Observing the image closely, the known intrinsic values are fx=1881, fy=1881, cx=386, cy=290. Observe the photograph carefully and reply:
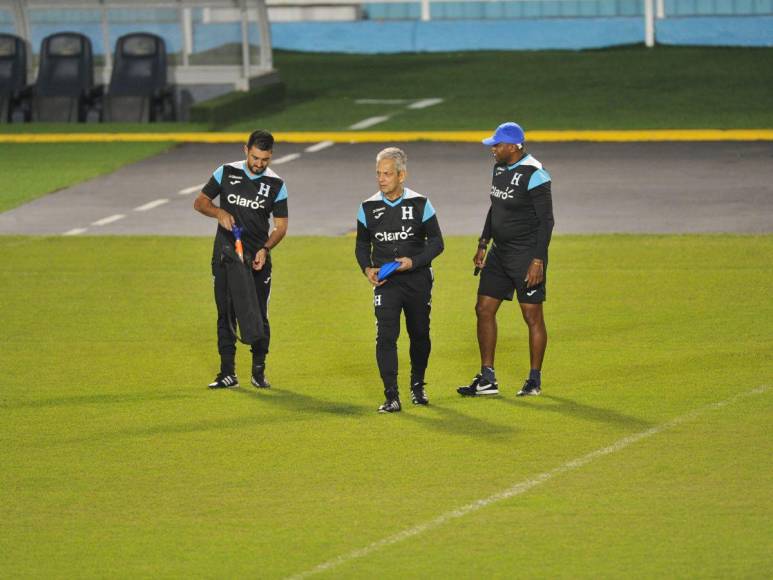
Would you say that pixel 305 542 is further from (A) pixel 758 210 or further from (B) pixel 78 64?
(B) pixel 78 64

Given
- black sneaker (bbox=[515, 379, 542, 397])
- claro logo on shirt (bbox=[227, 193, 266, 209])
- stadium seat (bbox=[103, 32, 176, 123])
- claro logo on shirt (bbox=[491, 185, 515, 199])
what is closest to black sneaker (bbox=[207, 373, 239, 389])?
claro logo on shirt (bbox=[227, 193, 266, 209])

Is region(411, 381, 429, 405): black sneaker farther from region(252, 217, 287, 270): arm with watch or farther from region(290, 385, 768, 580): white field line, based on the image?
region(290, 385, 768, 580): white field line

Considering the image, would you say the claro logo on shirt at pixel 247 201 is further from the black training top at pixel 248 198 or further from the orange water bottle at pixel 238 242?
the orange water bottle at pixel 238 242

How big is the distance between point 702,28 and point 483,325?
2847 cm

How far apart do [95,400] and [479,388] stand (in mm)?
2723

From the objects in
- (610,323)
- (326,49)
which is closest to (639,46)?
(326,49)

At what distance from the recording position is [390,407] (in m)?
12.7

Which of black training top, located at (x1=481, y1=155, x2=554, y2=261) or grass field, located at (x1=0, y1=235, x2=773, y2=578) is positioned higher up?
black training top, located at (x1=481, y1=155, x2=554, y2=261)

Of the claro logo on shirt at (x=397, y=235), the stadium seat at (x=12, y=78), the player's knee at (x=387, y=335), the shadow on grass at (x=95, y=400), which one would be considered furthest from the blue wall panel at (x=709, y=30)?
the player's knee at (x=387, y=335)

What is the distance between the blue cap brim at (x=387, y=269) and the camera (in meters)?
12.4

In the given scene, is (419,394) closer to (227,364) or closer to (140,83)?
(227,364)

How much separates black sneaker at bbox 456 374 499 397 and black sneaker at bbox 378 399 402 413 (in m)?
0.72

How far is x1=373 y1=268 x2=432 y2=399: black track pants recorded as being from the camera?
12594mm

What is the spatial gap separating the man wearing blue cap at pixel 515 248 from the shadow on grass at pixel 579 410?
192 mm
